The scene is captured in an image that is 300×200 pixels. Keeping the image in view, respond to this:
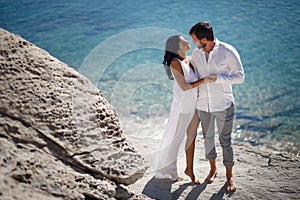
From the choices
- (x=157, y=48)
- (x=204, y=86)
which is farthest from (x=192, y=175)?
(x=157, y=48)

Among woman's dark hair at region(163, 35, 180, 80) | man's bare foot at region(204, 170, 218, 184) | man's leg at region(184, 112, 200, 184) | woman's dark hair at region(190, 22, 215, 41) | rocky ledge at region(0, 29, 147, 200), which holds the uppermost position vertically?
woman's dark hair at region(190, 22, 215, 41)

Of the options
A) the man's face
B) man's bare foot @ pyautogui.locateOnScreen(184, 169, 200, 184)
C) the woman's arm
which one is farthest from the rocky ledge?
the man's face

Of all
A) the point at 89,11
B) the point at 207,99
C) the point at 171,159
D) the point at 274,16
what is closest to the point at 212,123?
the point at 207,99

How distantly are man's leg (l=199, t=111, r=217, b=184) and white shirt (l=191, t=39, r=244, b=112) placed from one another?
3.5 inches

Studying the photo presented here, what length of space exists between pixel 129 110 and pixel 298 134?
309cm

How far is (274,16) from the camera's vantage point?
10641 mm

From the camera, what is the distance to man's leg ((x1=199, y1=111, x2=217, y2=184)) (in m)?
3.52

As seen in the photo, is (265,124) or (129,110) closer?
(265,124)

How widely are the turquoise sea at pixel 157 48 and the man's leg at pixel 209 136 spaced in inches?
94.4

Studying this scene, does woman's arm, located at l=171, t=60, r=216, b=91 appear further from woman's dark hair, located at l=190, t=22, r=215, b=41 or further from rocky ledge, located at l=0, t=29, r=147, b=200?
rocky ledge, located at l=0, t=29, r=147, b=200

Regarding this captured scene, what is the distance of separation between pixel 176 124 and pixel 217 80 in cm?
66

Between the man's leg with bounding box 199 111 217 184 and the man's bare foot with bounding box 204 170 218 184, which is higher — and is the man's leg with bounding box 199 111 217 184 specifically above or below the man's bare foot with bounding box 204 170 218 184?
above

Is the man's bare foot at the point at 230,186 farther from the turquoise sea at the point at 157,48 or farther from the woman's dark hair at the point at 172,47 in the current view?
the turquoise sea at the point at 157,48

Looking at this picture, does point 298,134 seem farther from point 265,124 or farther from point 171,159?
point 171,159
